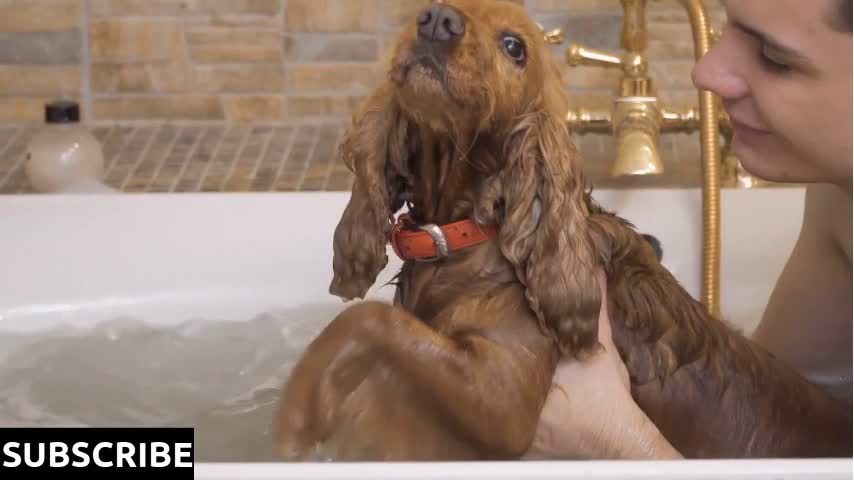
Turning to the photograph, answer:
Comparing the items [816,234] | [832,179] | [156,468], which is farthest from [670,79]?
[156,468]

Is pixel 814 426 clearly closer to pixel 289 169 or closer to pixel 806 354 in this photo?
pixel 806 354

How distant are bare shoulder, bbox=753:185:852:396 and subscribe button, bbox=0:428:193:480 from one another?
0.89m

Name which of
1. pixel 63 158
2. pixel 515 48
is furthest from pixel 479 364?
pixel 63 158

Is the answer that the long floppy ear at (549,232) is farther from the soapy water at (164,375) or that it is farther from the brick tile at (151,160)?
the brick tile at (151,160)

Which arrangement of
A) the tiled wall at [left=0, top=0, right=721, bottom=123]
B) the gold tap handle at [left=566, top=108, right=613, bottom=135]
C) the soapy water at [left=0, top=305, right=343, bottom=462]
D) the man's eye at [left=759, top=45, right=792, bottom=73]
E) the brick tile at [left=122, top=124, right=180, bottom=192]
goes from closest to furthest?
the man's eye at [left=759, top=45, right=792, bottom=73] < the soapy water at [left=0, top=305, right=343, bottom=462] < the gold tap handle at [left=566, top=108, right=613, bottom=135] < the brick tile at [left=122, top=124, right=180, bottom=192] < the tiled wall at [left=0, top=0, right=721, bottom=123]

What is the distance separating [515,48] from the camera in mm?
1420

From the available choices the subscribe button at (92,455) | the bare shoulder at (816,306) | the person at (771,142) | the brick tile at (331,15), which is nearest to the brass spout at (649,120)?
the bare shoulder at (816,306)

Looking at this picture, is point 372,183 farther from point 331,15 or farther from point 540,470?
point 331,15

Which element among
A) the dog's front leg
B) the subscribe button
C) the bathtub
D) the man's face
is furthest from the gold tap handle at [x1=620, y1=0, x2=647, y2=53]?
the subscribe button

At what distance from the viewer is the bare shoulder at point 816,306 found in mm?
1761

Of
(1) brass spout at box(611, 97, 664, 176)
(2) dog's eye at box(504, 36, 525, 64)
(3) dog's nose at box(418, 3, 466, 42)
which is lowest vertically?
(1) brass spout at box(611, 97, 664, 176)

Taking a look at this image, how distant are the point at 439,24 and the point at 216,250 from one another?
1122mm

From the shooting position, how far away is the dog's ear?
5.04 ft

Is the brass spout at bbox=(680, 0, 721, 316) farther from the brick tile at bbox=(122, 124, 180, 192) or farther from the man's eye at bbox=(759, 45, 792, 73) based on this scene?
the brick tile at bbox=(122, 124, 180, 192)
